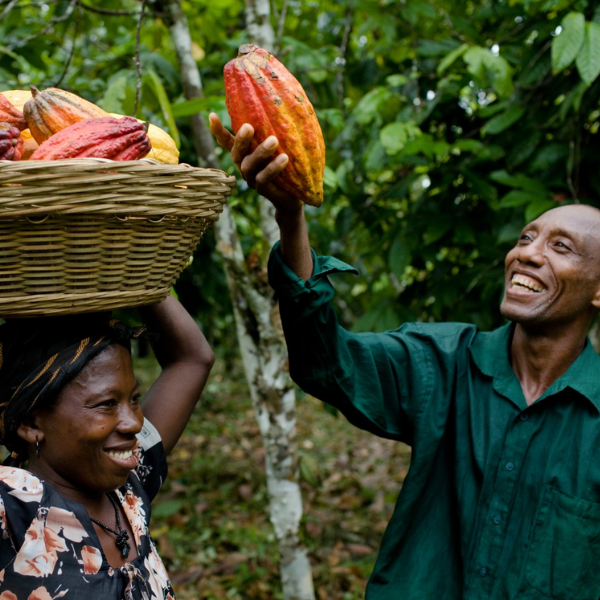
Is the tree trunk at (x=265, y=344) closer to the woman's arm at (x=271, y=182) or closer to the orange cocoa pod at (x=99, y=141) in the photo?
the woman's arm at (x=271, y=182)

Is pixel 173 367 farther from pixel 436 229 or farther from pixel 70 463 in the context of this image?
pixel 436 229

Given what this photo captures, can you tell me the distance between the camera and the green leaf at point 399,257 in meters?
2.36

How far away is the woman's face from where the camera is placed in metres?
1.02

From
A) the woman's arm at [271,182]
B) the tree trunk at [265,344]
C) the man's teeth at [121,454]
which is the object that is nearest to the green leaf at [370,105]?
the tree trunk at [265,344]

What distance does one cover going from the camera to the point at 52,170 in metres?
0.80

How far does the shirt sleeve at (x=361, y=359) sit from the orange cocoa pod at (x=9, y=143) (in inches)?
19.3

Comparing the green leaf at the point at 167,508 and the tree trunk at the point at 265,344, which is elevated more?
the tree trunk at the point at 265,344

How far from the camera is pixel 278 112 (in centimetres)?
99

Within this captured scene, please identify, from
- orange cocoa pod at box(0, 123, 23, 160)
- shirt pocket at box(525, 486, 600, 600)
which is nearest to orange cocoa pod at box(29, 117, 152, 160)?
orange cocoa pod at box(0, 123, 23, 160)

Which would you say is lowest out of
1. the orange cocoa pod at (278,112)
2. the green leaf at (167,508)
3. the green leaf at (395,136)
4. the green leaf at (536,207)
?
the green leaf at (167,508)

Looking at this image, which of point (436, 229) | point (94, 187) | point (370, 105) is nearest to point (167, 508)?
point (436, 229)

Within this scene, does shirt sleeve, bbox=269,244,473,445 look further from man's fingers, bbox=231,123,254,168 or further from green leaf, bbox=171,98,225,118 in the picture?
green leaf, bbox=171,98,225,118

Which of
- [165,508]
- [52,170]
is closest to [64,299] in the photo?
[52,170]

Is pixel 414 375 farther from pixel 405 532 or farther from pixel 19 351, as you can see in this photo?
pixel 19 351
